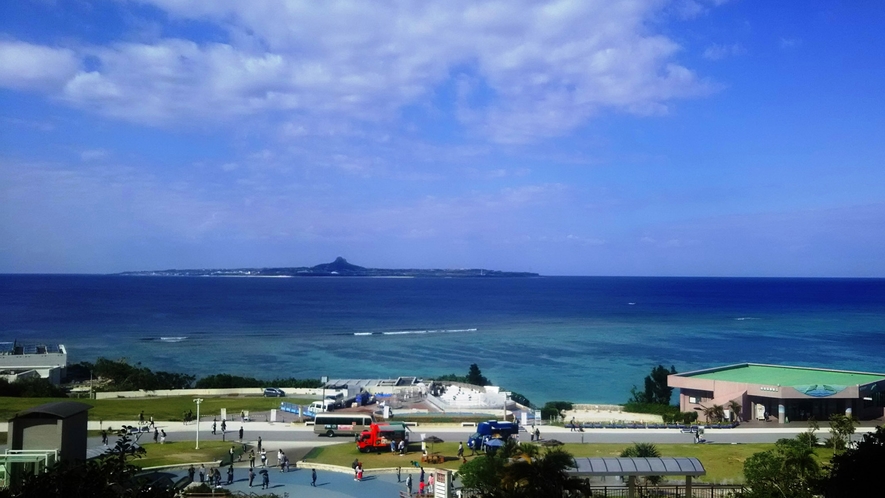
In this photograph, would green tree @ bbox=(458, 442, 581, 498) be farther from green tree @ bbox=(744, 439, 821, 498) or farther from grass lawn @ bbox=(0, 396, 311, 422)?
grass lawn @ bbox=(0, 396, 311, 422)

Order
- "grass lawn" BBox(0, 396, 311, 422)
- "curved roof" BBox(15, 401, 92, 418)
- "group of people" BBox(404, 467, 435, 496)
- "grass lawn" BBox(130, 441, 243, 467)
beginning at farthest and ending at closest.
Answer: "grass lawn" BBox(0, 396, 311, 422), "grass lawn" BBox(130, 441, 243, 467), "group of people" BBox(404, 467, 435, 496), "curved roof" BBox(15, 401, 92, 418)

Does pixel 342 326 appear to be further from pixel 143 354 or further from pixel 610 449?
pixel 610 449

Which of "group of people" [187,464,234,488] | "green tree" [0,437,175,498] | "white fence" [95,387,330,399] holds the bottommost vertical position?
"white fence" [95,387,330,399]

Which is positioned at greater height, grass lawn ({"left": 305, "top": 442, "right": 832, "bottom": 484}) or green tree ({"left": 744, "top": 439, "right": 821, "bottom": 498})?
green tree ({"left": 744, "top": 439, "right": 821, "bottom": 498})

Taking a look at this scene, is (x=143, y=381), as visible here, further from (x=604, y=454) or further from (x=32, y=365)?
(x=604, y=454)

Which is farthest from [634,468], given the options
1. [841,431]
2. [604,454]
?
[841,431]

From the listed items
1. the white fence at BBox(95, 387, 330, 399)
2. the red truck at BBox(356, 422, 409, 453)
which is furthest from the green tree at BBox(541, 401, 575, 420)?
the white fence at BBox(95, 387, 330, 399)

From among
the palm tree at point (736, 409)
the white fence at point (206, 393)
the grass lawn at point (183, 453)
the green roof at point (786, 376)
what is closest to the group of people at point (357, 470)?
the grass lawn at point (183, 453)

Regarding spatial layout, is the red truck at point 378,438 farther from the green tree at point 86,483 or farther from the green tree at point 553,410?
the green tree at point 86,483
